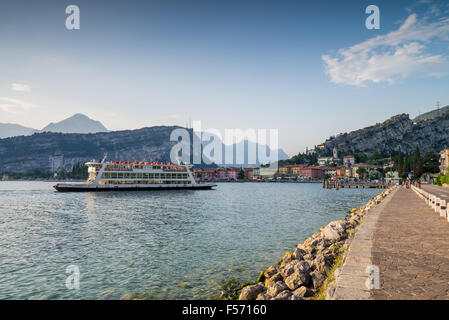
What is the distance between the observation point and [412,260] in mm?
7238

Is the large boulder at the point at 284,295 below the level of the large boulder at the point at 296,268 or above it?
below

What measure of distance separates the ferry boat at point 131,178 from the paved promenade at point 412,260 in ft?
216

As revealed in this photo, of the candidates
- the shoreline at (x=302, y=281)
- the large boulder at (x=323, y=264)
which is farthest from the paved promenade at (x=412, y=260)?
the large boulder at (x=323, y=264)

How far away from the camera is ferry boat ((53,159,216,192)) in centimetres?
6744

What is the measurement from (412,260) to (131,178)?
232 ft

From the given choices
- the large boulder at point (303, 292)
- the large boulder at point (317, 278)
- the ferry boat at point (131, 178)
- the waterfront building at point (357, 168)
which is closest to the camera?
Result: the large boulder at point (303, 292)

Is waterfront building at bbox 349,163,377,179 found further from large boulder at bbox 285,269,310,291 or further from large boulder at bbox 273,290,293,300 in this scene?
large boulder at bbox 273,290,293,300

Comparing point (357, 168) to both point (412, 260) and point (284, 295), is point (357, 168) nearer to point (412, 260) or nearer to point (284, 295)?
point (412, 260)

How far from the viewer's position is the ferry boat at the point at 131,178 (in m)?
67.4

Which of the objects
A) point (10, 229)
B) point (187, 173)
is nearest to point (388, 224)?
point (10, 229)

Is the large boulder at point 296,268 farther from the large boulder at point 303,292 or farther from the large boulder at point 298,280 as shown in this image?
the large boulder at point 303,292

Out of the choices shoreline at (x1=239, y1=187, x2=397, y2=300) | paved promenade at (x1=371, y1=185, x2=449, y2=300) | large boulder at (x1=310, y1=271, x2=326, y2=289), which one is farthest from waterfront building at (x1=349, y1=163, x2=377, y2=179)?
large boulder at (x1=310, y1=271, x2=326, y2=289)

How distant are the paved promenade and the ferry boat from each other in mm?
65709
